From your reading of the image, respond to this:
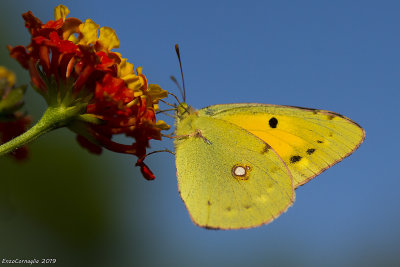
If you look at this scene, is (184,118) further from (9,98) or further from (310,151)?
(9,98)

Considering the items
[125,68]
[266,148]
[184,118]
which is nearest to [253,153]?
[266,148]

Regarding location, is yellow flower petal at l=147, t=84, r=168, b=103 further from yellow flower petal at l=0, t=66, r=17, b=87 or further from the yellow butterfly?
yellow flower petal at l=0, t=66, r=17, b=87

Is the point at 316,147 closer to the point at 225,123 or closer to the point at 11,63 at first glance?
the point at 225,123

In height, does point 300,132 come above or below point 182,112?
above

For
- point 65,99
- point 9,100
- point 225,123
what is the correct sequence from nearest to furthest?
1. point 9,100
2. point 65,99
3. point 225,123

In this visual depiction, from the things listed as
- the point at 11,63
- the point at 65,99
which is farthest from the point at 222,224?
the point at 11,63

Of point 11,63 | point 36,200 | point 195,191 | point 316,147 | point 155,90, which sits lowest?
point 195,191
